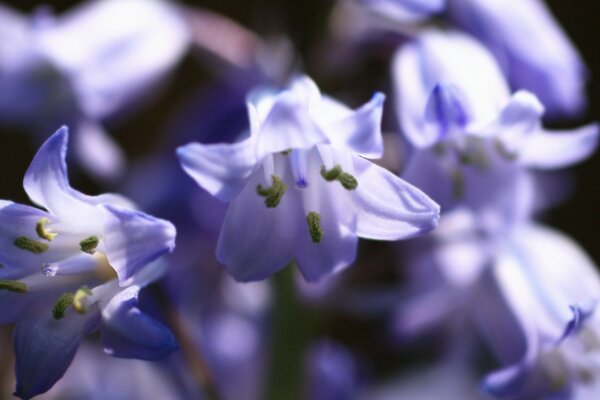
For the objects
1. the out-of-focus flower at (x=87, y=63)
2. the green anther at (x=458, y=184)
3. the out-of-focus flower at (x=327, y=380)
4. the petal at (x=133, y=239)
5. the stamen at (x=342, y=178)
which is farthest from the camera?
the out-of-focus flower at (x=327, y=380)

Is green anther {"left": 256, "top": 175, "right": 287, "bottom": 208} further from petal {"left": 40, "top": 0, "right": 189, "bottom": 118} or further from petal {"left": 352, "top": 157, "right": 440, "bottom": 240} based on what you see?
petal {"left": 40, "top": 0, "right": 189, "bottom": 118}

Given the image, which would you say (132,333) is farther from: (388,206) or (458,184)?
(458,184)

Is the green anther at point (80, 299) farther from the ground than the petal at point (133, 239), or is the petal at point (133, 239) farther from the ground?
the petal at point (133, 239)

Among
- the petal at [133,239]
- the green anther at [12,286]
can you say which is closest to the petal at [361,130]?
the petal at [133,239]

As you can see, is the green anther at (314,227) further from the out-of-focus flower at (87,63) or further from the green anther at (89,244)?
the out-of-focus flower at (87,63)

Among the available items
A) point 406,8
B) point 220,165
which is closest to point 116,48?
point 406,8

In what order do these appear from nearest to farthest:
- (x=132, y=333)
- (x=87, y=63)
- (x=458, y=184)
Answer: (x=132, y=333) < (x=458, y=184) < (x=87, y=63)

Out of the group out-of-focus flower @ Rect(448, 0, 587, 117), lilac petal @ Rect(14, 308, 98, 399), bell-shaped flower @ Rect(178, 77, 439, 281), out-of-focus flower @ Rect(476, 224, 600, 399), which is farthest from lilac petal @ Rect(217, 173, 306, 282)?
out-of-focus flower @ Rect(448, 0, 587, 117)
